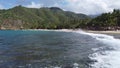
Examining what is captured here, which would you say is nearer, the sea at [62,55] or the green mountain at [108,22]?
the sea at [62,55]

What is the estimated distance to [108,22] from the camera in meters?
154

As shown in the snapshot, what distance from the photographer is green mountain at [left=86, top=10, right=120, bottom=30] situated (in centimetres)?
14875

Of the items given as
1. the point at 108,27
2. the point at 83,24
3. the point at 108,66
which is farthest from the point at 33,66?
the point at 83,24

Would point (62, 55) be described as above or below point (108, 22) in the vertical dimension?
below

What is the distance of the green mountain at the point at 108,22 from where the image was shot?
488 feet

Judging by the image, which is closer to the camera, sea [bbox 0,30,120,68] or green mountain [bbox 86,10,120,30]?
sea [bbox 0,30,120,68]

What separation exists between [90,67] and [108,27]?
133903 mm

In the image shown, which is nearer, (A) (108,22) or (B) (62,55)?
(B) (62,55)

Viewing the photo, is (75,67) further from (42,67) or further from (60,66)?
(42,67)

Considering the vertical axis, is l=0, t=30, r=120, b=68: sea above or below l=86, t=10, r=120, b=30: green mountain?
below

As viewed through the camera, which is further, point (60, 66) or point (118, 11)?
point (118, 11)

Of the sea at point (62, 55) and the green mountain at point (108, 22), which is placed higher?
the green mountain at point (108, 22)

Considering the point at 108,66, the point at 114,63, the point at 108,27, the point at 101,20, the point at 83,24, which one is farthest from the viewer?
the point at 83,24

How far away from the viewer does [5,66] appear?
73.1 ft
